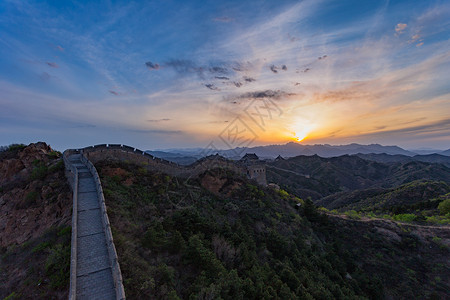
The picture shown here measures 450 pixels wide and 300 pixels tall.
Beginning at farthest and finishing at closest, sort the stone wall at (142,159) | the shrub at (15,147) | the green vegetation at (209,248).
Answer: the shrub at (15,147) → the stone wall at (142,159) → the green vegetation at (209,248)

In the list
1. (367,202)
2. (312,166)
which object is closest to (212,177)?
(367,202)

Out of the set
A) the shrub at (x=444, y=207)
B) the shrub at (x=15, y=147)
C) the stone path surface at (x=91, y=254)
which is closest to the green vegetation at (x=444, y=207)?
the shrub at (x=444, y=207)

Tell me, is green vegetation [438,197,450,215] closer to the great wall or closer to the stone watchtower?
the stone watchtower

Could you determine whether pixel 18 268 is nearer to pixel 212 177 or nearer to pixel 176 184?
pixel 176 184

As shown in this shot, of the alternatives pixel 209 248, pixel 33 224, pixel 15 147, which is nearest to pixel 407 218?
pixel 209 248

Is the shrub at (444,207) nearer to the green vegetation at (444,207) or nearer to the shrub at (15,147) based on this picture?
the green vegetation at (444,207)
